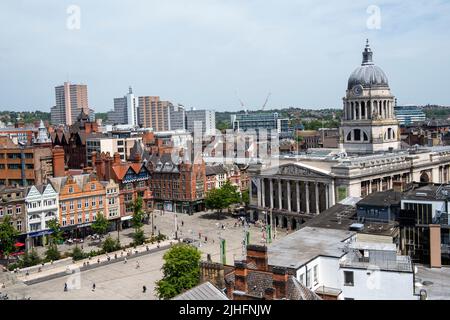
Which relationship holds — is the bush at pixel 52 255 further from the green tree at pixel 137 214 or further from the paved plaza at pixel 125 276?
the green tree at pixel 137 214

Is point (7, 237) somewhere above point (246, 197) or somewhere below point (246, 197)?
below

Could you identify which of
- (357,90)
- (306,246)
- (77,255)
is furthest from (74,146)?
(306,246)

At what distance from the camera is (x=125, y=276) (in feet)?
203

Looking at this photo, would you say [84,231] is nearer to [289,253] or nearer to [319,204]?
[319,204]

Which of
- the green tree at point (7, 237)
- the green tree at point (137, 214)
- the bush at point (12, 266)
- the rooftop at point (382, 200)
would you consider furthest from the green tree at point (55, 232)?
the rooftop at point (382, 200)

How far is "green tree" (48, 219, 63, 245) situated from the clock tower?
5892cm

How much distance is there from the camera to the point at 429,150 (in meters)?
106

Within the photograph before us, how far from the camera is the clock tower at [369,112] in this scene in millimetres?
105431

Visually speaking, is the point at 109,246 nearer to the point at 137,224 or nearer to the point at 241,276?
the point at 137,224

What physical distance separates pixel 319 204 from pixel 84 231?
36812 mm

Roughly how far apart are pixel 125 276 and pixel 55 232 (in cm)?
1790

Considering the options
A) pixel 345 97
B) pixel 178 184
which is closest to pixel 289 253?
pixel 178 184
